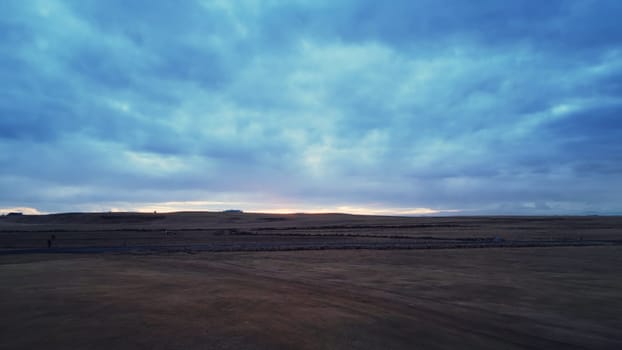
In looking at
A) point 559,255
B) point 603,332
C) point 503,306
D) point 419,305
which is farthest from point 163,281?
point 559,255

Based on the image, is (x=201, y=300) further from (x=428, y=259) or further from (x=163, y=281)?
(x=428, y=259)

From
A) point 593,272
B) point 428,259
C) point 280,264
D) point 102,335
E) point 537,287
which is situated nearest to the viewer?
point 102,335

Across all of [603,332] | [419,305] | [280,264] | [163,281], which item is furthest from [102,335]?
[280,264]

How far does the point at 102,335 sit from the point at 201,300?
3839 mm

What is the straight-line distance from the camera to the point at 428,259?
2375 cm

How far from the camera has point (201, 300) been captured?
11.6 m

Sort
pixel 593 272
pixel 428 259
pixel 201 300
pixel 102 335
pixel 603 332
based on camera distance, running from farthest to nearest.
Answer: pixel 428 259
pixel 593 272
pixel 201 300
pixel 603 332
pixel 102 335

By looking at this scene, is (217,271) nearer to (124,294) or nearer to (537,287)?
(124,294)

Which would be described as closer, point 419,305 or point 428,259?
point 419,305

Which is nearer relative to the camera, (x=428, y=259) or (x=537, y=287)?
(x=537, y=287)

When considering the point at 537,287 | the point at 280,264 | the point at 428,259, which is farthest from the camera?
the point at 428,259

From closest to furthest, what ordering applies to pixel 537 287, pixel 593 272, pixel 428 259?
pixel 537 287
pixel 593 272
pixel 428 259

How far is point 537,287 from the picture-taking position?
47.9 ft

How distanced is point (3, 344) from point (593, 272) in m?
22.5
